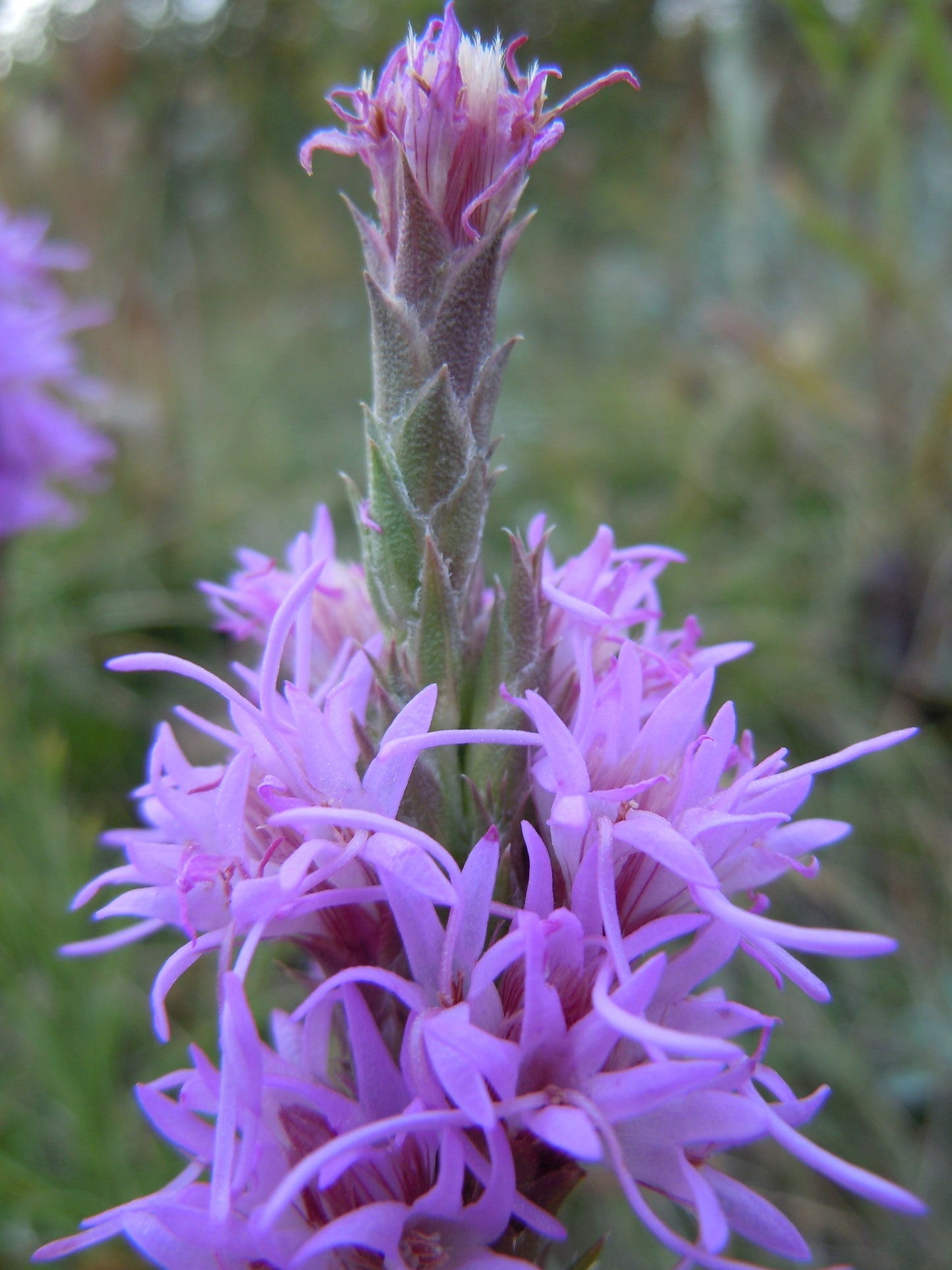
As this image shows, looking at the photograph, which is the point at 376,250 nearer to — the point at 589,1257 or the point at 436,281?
the point at 436,281

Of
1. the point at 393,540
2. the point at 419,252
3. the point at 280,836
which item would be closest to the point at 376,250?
the point at 419,252

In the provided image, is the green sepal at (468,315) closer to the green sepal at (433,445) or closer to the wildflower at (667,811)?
the green sepal at (433,445)

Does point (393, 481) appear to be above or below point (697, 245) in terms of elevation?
below

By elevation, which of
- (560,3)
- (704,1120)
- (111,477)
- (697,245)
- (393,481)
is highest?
(560,3)

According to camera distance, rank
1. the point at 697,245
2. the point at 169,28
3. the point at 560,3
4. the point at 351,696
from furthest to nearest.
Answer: the point at 169,28 → the point at 697,245 → the point at 560,3 → the point at 351,696

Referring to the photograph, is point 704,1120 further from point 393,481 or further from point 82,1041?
point 82,1041

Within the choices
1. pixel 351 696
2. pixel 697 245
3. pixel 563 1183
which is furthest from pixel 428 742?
pixel 697 245

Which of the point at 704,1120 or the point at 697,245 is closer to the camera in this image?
the point at 704,1120
